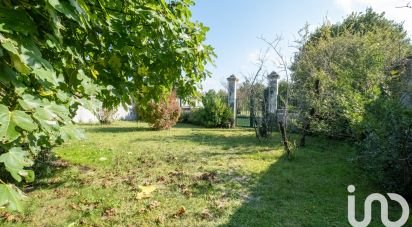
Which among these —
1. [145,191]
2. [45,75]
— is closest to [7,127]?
[45,75]

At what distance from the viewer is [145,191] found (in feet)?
16.8

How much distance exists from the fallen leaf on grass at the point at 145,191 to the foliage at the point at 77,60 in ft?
6.41

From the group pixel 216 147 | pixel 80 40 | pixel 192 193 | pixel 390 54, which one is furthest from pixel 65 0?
pixel 390 54

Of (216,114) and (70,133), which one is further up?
(216,114)

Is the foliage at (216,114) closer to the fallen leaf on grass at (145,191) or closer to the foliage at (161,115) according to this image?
the foliage at (161,115)

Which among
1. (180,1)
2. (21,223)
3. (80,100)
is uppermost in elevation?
(180,1)

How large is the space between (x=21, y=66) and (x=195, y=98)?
2736 millimetres

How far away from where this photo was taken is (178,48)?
2.93 metres

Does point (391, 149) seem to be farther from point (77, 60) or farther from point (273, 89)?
point (273, 89)

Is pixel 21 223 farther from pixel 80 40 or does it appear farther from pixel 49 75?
pixel 49 75

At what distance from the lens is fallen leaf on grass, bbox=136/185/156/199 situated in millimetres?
4891

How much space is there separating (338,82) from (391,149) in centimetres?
420

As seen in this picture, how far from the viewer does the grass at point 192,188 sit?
4.15m

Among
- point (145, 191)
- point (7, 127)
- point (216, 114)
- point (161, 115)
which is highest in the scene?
point (216, 114)
